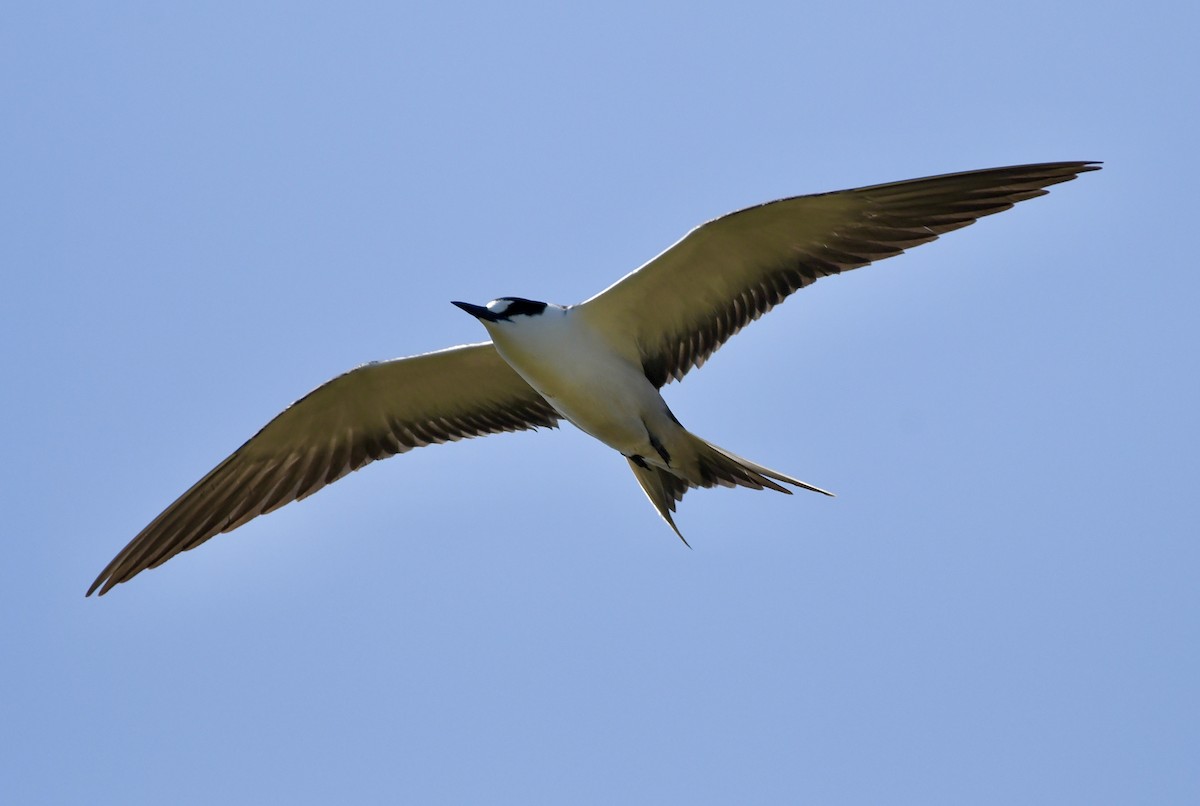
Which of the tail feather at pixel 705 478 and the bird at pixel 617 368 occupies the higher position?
the bird at pixel 617 368

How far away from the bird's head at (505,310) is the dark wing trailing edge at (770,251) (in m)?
0.38

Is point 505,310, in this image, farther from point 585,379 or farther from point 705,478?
point 705,478

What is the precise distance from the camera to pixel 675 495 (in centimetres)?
1000

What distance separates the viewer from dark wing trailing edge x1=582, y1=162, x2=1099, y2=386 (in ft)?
30.1

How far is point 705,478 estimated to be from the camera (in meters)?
9.75

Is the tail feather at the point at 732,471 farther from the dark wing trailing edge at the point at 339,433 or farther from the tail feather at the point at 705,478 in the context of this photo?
the dark wing trailing edge at the point at 339,433

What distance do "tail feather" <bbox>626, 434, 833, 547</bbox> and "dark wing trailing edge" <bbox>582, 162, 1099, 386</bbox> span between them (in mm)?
621

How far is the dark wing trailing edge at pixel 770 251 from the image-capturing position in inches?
361

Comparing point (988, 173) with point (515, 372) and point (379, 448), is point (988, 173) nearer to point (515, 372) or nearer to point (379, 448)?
point (515, 372)

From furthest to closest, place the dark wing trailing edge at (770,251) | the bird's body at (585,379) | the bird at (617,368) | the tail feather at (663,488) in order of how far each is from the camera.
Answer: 1. the tail feather at (663,488)
2. the bird's body at (585,379)
3. the bird at (617,368)
4. the dark wing trailing edge at (770,251)

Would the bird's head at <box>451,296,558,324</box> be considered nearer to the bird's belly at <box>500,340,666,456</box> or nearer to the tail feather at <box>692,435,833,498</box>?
the bird's belly at <box>500,340,666,456</box>

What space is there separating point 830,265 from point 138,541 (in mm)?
4690

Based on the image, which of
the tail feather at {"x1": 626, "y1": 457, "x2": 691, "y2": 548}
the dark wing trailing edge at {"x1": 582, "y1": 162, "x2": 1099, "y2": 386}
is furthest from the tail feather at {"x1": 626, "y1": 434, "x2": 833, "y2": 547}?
the dark wing trailing edge at {"x1": 582, "y1": 162, "x2": 1099, "y2": 386}

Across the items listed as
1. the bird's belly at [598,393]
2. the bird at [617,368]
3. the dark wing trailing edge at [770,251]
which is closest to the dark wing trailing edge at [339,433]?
the bird at [617,368]
